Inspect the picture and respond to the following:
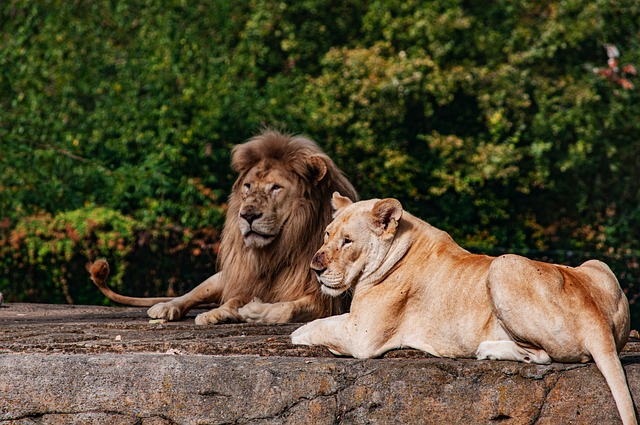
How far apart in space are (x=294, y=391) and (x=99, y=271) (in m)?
3.30

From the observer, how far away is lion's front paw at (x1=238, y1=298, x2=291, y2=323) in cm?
622

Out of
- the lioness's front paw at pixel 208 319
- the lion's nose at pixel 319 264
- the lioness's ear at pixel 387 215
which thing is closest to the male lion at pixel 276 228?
the lioness's front paw at pixel 208 319

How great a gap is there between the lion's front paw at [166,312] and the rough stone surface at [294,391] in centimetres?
211

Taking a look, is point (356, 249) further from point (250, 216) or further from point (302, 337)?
point (250, 216)

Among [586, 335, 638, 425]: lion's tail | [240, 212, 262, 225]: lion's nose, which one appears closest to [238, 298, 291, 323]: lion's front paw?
[240, 212, 262, 225]: lion's nose

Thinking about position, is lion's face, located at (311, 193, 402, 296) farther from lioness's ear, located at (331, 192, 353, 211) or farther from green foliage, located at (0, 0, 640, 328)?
green foliage, located at (0, 0, 640, 328)

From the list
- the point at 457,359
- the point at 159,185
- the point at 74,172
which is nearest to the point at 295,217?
the point at 457,359

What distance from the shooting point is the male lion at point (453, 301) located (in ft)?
13.8

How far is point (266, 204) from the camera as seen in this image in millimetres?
6461

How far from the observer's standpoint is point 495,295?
4.27 metres

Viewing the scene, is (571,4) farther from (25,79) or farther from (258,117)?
(25,79)

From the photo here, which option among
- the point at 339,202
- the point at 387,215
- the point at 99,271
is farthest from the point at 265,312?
the point at 387,215

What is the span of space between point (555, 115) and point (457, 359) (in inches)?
401

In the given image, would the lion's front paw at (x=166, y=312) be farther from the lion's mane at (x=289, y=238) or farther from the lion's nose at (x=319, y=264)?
the lion's nose at (x=319, y=264)
